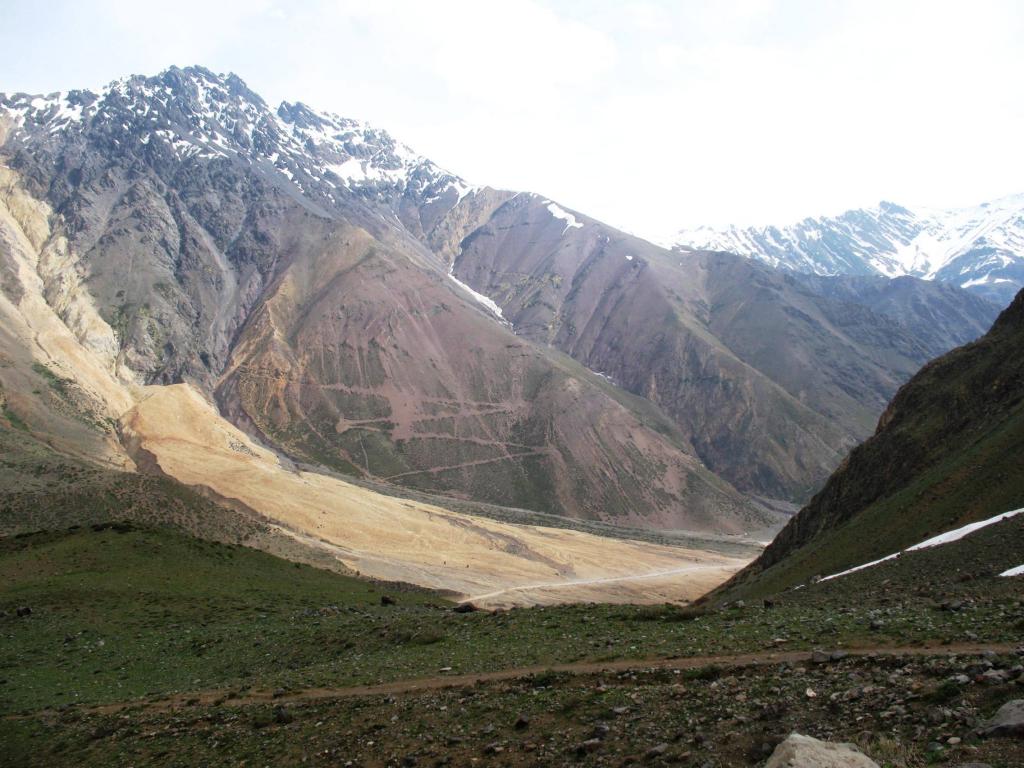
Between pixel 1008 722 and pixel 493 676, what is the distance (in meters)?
12.8

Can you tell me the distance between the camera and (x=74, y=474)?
7388 centimetres

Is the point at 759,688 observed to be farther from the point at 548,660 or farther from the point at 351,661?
the point at 351,661

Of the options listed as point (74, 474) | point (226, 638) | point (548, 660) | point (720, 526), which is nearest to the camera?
point (548, 660)

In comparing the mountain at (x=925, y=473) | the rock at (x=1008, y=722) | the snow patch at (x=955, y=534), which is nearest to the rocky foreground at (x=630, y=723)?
the rock at (x=1008, y=722)

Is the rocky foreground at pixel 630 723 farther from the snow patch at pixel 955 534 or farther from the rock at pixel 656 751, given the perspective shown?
the snow patch at pixel 955 534

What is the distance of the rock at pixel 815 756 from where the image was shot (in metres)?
9.65

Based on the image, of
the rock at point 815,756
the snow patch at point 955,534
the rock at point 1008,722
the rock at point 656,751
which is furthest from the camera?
the snow patch at point 955,534

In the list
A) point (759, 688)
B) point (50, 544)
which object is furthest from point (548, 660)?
point (50, 544)

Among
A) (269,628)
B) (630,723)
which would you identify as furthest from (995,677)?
(269,628)

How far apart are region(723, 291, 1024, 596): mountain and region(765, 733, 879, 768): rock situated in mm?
28679

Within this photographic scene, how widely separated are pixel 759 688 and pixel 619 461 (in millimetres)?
185590

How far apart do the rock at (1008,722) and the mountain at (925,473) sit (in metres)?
26.4

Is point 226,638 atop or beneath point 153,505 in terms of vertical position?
atop

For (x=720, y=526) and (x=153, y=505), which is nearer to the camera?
(x=153, y=505)
